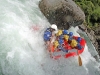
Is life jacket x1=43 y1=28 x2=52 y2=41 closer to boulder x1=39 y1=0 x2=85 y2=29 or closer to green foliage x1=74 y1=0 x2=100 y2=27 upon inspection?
boulder x1=39 y1=0 x2=85 y2=29

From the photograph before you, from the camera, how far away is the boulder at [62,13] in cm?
1192

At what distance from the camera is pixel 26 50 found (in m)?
10.5

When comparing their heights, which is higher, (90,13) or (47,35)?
(47,35)

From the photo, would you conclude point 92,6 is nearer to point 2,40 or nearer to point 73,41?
point 73,41

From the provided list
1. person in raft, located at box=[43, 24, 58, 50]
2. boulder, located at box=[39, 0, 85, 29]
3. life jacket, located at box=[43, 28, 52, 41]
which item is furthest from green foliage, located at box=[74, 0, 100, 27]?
life jacket, located at box=[43, 28, 52, 41]

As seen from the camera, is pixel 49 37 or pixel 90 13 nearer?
pixel 49 37

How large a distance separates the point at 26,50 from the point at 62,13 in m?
2.83

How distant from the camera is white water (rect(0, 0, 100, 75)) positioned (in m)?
9.79

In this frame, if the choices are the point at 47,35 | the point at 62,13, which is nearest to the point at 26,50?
the point at 47,35

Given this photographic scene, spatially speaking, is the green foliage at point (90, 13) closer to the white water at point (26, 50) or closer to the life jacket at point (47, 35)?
the white water at point (26, 50)

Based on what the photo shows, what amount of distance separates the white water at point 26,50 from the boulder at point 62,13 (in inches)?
20.0

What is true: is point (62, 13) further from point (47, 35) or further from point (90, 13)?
point (90, 13)

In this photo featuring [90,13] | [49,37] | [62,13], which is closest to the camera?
[49,37]

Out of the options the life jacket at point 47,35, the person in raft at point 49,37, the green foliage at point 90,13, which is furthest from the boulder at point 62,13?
the green foliage at point 90,13
